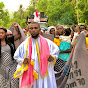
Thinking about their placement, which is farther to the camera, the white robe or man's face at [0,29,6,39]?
man's face at [0,29,6,39]

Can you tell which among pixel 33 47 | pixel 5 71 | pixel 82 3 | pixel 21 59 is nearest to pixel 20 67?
pixel 21 59

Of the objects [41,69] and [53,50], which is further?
[53,50]

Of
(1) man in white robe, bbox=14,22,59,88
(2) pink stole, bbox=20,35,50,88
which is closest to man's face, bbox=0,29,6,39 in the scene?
(1) man in white robe, bbox=14,22,59,88

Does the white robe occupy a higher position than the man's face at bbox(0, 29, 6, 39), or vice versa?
the man's face at bbox(0, 29, 6, 39)

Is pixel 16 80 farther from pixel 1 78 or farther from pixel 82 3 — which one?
pixel 82 3

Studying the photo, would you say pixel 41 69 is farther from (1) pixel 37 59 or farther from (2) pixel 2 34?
(2) pixel 2 34

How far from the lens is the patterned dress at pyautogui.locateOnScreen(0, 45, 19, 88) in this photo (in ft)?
16.1

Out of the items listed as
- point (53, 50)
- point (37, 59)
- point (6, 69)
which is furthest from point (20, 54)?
point (6, 69)

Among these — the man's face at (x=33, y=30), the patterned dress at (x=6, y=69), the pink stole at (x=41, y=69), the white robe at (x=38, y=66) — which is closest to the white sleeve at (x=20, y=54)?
the white robe at (x=38, y=66)

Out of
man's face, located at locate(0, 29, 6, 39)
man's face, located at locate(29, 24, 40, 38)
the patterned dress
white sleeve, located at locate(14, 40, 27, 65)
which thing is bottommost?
the patterned dress

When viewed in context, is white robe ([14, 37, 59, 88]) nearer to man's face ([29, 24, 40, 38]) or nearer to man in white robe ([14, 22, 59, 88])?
man in white robe ([14, 22, 59, 88])

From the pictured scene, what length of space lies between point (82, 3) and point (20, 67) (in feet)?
56.6

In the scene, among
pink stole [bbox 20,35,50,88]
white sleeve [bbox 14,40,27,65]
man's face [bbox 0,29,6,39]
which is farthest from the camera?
man's face [bbox 0,29,6,39]

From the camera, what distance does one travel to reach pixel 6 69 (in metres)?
5.00
